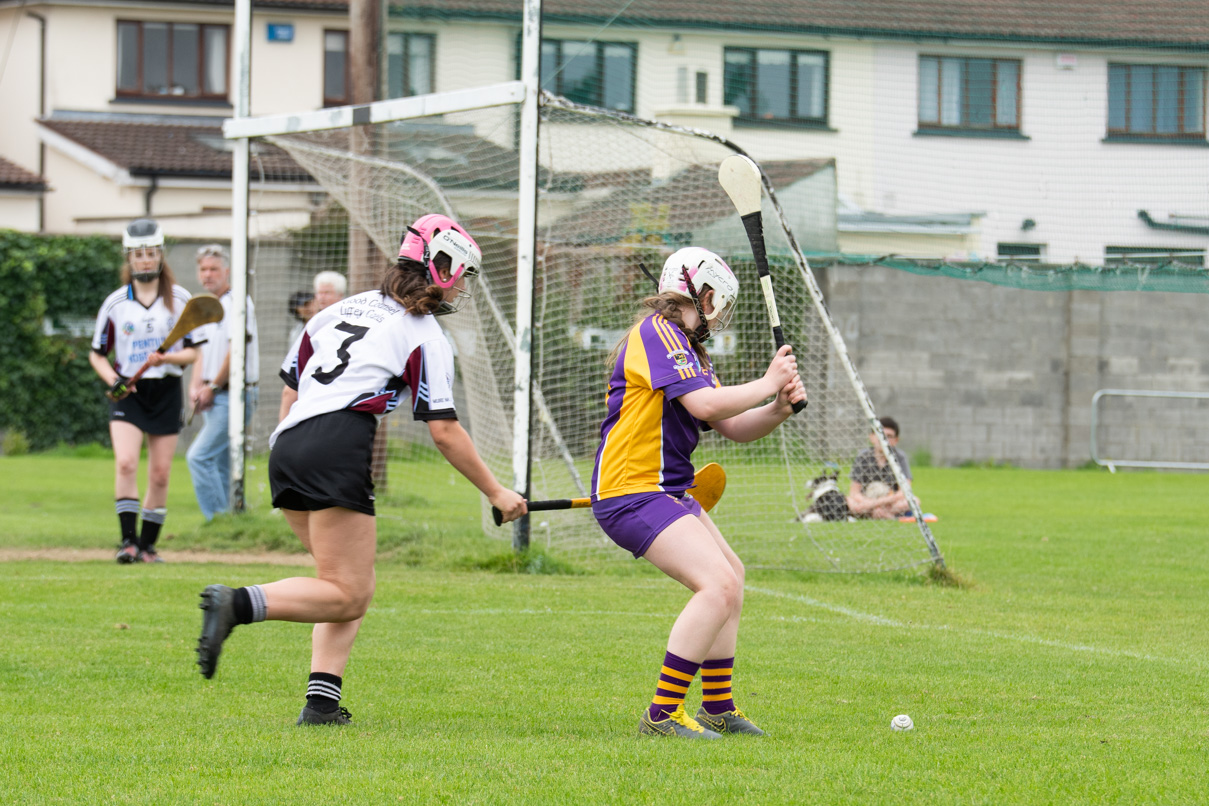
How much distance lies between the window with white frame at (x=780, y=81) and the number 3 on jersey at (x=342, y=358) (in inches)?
436

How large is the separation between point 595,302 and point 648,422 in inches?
253

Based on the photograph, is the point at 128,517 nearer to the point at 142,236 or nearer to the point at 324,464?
the point at 142,236

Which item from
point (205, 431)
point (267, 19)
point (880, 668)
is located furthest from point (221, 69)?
point (880, 668)

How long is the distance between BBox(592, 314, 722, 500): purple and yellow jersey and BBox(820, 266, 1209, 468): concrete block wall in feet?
53.2

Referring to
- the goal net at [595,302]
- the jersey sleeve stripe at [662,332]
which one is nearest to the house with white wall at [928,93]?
the goal net at [595,302]

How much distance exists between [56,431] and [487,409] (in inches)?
491

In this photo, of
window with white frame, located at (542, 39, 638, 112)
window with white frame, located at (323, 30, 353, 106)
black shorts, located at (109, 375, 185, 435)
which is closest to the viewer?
black shorts, located at (109, 375, 185, 435)

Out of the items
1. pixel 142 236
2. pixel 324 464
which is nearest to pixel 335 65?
pixel 142 236

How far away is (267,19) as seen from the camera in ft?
112

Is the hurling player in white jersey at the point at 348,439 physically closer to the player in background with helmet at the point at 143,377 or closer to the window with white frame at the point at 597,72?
the player in background with helmet at the point at 143,377

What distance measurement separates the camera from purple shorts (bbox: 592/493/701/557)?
512cm

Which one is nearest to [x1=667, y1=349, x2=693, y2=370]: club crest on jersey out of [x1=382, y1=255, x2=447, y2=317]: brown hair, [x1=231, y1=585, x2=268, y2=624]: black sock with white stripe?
[x1=382, y1=255, x2=447, y2=317]: brown hair

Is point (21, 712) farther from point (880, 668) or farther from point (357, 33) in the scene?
point (357, 33)

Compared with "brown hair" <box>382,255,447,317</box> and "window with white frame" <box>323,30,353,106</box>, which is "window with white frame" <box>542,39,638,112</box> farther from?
"window with white frame" <box>323,30,353,106</box>
